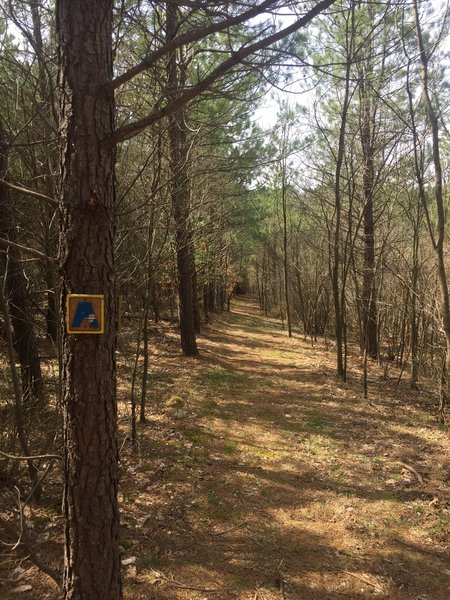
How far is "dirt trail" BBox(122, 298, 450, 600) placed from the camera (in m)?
3.31

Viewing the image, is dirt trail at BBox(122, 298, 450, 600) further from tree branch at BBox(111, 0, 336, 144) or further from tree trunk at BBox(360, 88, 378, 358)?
tree branch at BBox(111, 0, 336, 144)

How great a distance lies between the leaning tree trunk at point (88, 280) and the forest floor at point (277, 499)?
119 centimetres

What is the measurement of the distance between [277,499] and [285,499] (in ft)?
0.28

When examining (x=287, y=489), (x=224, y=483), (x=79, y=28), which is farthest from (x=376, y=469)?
(x=79, y=28)

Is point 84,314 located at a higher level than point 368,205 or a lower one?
lower

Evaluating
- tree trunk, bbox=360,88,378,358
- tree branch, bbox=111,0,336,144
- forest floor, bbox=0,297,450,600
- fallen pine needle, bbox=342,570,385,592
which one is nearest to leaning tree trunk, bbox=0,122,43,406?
forest floor, bbox=0,297,450,600

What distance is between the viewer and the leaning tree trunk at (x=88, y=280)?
2.07 metres

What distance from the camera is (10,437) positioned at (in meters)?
3.80

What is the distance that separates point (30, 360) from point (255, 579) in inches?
126

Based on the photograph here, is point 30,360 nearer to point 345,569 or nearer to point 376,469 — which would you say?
point 345,569

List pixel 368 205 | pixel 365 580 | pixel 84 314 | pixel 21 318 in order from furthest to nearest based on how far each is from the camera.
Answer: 1. pixel 368 205
2. pixel 21 318
3. pixel 365 580
4. pixel 84 314

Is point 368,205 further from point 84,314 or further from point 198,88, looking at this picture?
point 84,314

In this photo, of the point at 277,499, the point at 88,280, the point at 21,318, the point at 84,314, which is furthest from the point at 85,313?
the point at 277,499

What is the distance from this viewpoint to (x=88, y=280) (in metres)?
2.09
